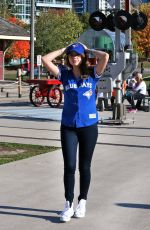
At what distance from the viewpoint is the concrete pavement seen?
6449 millimetres

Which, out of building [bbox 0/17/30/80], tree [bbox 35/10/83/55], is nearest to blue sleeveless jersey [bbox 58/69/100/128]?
building [bbox 0/17/30/80]

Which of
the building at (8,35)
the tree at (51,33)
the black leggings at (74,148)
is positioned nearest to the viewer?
the black leggings at (74,148)

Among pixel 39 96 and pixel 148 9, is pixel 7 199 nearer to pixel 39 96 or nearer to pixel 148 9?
pixel 39 96

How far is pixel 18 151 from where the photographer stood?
11.2m

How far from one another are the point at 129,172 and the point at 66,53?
337cm

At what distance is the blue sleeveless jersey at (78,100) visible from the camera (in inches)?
250

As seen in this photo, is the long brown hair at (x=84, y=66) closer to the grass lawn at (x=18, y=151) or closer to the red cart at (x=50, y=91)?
the grass lawn at (x=18, y=151)

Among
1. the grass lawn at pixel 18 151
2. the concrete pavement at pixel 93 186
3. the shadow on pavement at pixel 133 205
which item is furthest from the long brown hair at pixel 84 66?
the grass lawn at pixel 18 151

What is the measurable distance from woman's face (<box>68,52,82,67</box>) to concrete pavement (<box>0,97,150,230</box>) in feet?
5.58

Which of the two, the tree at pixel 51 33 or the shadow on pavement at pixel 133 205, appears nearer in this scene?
the shadow on pavement at pixel 133 205

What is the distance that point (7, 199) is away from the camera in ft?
24.2

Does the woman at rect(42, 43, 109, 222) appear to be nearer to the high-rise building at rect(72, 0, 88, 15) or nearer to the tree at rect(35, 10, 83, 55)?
the tree at rect(35, 10, 83, 55)

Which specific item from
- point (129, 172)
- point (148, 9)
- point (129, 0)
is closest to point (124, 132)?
point (129, 0)

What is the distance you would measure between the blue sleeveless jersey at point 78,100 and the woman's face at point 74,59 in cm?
14
